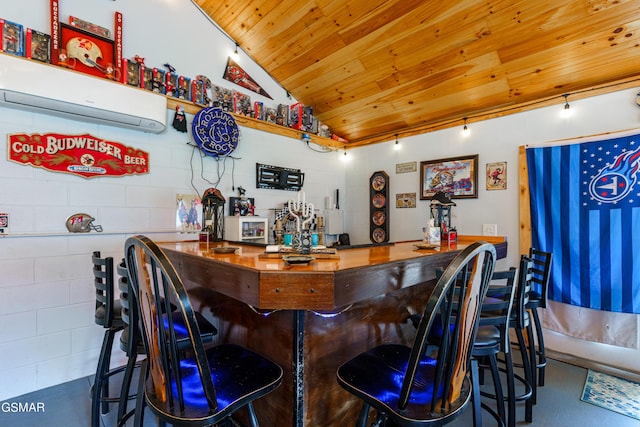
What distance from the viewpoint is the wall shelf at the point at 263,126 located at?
2852 millimetres

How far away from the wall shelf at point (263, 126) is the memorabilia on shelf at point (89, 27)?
0.61 meters

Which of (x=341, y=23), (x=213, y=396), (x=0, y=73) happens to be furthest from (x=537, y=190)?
(x=0, y=73)

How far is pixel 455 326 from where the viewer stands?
1000mm

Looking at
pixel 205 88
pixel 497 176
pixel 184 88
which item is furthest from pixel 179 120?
pixel 497 176

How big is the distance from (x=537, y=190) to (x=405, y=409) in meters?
2.60

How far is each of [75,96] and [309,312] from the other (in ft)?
7.17

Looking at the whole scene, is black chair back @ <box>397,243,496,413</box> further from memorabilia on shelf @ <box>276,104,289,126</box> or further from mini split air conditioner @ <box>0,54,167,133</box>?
memorabilia on shelf @ <box>276,104,289,126</box>

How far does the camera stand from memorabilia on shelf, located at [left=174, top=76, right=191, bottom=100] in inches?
113

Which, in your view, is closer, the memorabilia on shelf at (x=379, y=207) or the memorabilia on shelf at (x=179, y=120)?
the memorabilia on shelf at (x=179, y=120)

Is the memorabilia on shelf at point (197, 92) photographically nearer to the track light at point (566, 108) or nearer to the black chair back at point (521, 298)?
the black chair back at point (521, 298)

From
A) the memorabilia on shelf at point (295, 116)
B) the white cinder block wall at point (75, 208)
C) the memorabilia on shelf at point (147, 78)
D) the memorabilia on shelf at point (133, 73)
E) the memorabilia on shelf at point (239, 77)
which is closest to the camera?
the white cinder block wall at point (75, 208)

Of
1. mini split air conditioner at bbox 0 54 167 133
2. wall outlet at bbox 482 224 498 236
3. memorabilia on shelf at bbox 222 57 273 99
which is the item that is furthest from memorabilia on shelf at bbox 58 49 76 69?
wall outlet at bbox 482 224 498 236

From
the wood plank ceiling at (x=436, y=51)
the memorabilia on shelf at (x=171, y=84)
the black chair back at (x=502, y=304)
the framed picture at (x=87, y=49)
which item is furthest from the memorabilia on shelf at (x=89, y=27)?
the black chair back at (x=502, y=304)

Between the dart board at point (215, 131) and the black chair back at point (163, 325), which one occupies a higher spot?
the dart board at point (215, 131)
